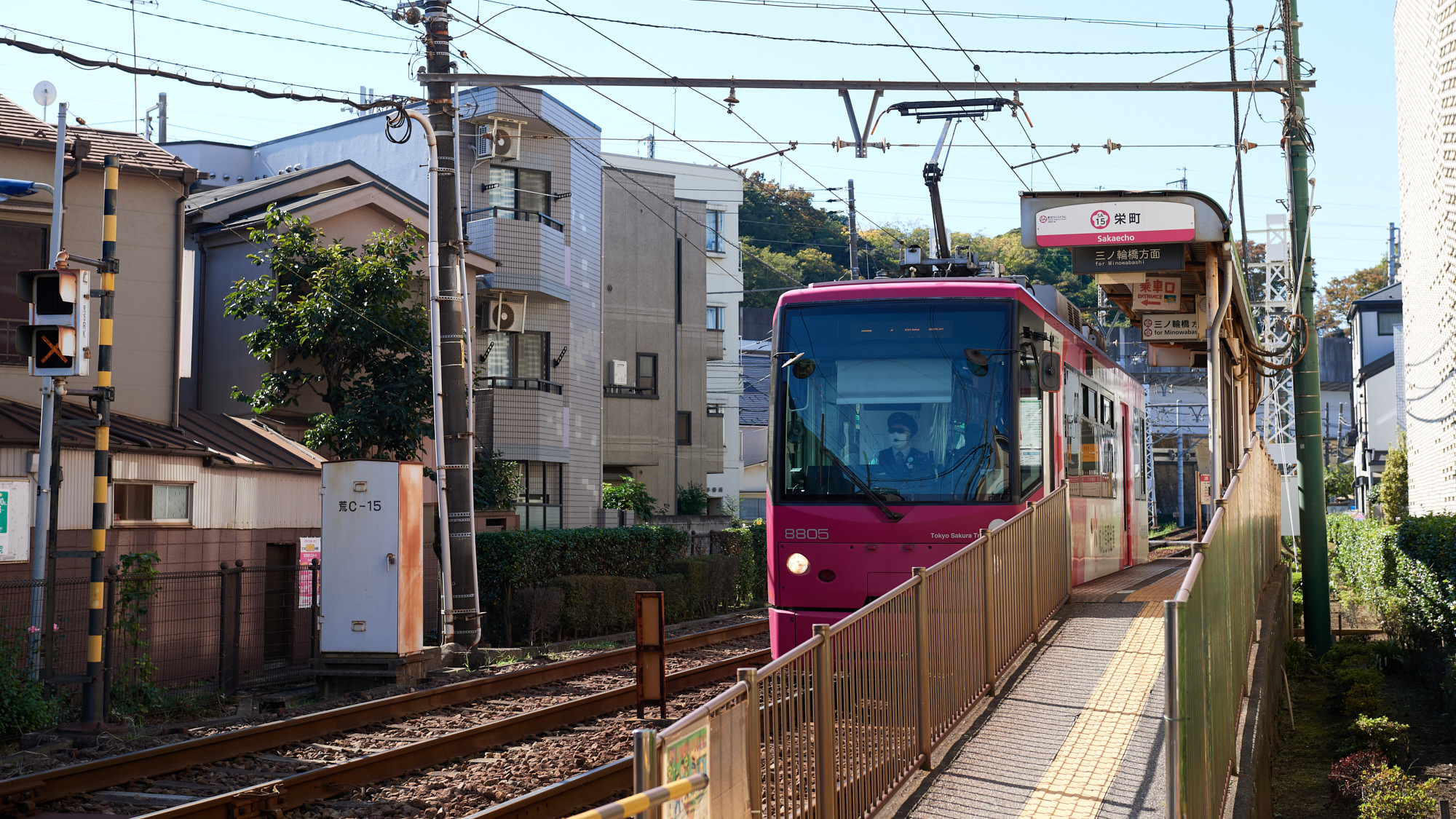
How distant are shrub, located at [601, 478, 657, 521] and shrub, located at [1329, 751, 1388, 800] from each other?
1014 inches

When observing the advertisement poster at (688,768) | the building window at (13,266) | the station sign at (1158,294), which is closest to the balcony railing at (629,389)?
the building window at (13,266)

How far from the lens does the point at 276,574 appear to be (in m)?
18.9

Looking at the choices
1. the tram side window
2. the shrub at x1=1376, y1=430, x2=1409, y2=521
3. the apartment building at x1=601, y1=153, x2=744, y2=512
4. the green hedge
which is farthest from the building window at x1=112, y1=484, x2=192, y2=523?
the apartment building at x1=601, y1=153, x2=744, y2=512

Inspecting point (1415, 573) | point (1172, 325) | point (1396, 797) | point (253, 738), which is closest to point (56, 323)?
point (253, 738)

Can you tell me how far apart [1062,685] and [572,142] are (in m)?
24.5

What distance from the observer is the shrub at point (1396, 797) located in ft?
27.8

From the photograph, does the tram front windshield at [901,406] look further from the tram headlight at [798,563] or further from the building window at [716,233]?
the building window at [716,233]

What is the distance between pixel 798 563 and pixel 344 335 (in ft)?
38.9

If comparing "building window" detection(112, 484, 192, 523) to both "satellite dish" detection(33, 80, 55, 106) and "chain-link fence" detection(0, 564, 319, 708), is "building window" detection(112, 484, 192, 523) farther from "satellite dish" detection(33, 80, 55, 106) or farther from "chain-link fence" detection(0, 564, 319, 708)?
"satellite dish" detection(33, 80, 55, 106)

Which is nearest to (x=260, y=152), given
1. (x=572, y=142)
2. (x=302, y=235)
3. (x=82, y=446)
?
(x=572, y=142)

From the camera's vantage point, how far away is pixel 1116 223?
10914 millimetres

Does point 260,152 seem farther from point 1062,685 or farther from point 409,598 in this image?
point 1062,685

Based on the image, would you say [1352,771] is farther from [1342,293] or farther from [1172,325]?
[1342,293]

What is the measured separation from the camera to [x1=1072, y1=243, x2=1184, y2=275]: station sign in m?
11.4
